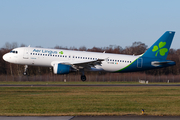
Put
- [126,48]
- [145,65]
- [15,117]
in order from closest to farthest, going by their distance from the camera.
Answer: [15,117] → [145,65] → [126,48]

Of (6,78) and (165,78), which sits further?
(165,78)

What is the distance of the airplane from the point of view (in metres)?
38.4

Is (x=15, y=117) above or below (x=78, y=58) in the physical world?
below

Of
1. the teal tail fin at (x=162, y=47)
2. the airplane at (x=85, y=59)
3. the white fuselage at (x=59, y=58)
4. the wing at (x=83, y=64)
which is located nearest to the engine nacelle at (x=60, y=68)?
the airplane at (x=85, y=59)

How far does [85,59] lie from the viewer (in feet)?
131

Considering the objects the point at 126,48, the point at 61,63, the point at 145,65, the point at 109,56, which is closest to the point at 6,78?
the point at 61,63

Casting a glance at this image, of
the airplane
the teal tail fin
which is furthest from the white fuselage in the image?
the teal tail fin

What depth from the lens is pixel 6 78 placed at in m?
53.4

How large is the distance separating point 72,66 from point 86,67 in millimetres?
2086

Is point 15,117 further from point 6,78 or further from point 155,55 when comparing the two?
point 6,78

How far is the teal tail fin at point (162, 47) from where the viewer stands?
42.8 meters

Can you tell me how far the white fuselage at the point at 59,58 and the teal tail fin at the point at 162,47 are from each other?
375 centimetres

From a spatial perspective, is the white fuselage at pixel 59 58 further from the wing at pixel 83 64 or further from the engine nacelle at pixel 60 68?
the engine nacelle at pixel 60 68

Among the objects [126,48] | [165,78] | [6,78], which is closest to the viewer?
[6,78]
